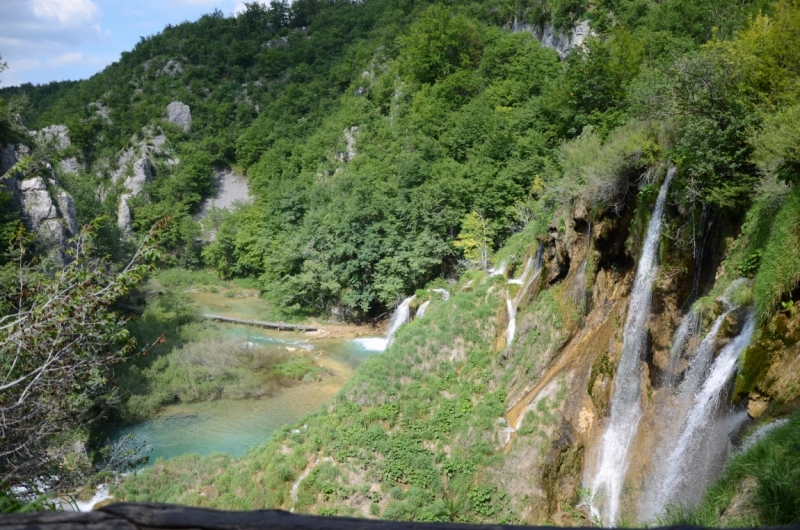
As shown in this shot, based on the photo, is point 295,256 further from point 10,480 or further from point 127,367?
point 10,480

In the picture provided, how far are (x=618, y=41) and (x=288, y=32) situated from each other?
57.0m

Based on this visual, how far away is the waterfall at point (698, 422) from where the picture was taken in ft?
27.1

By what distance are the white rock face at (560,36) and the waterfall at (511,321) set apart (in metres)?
21.3

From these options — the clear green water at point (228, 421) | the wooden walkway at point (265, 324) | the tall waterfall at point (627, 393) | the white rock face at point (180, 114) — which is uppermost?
the white rock face at point (180, 114)

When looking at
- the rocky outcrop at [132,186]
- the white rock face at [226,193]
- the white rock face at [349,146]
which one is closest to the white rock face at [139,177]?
the rocky outcrop at [132,186]

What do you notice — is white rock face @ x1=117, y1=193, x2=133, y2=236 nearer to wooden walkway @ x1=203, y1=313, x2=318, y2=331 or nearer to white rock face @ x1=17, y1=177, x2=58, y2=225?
wooden walkway @ x1=203, y1=313, x2=318, y2=331

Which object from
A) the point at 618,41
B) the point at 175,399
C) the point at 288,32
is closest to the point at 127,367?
the point at 175,399

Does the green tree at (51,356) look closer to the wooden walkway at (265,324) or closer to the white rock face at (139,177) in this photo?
the wooden walkway at (265,324)

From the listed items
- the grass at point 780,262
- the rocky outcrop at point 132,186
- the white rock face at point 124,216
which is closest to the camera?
the grass at point 780,262

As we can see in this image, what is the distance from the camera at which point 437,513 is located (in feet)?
38.8

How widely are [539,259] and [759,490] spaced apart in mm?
13265

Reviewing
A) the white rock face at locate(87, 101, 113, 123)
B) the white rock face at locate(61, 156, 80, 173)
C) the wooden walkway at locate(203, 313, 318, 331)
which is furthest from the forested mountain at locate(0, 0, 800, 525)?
the white rock face at locate(87, 101, 113, 123)

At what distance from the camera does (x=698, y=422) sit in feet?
27.8

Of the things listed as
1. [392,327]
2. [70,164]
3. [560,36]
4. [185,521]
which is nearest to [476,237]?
[392,327]
